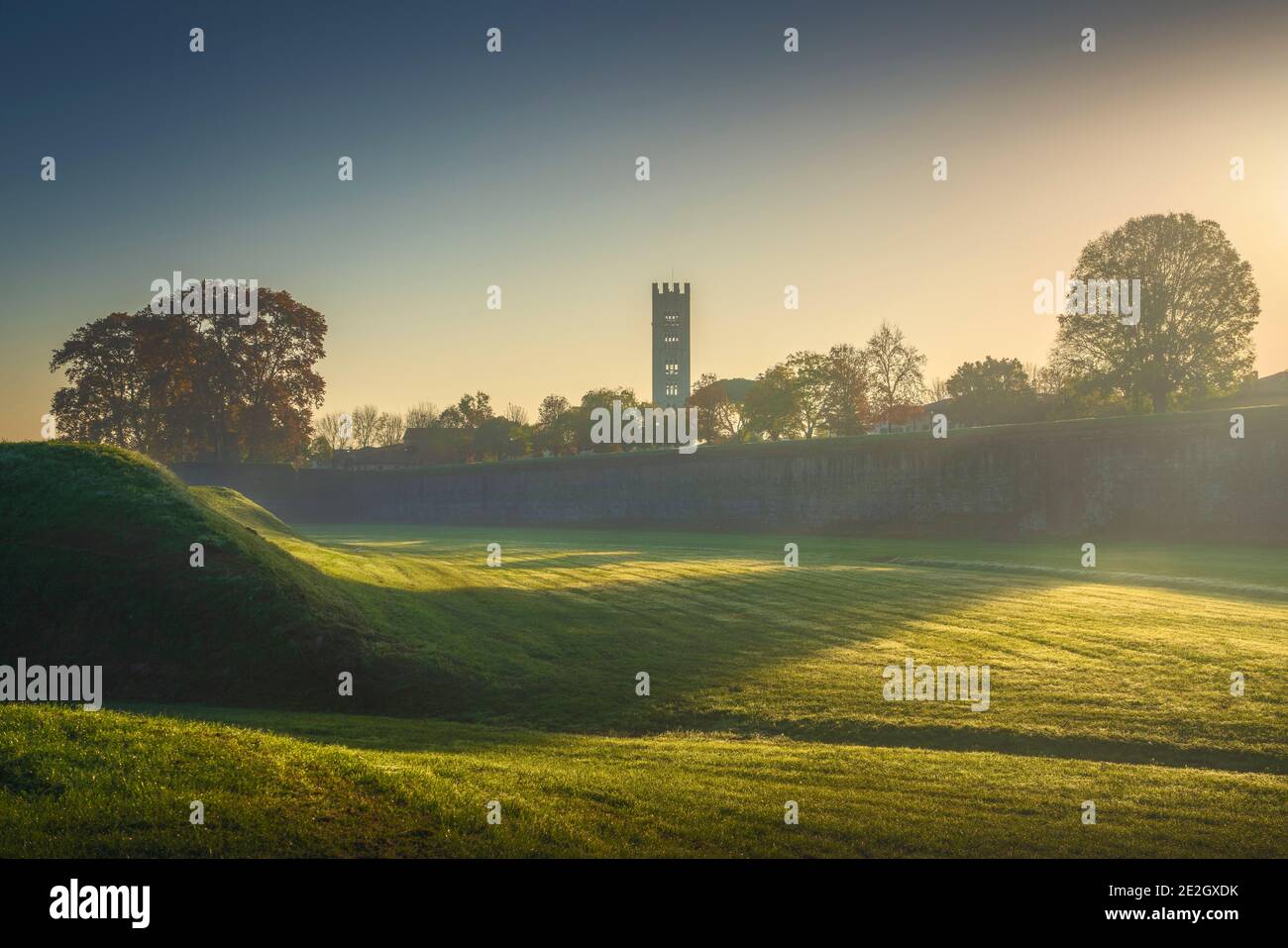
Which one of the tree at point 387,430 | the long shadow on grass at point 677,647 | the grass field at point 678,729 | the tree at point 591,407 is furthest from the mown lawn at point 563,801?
the tree at point 387,430

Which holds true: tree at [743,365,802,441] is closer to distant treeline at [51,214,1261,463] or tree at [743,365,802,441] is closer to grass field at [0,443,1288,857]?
distant treeline at [51,214,1261,463]

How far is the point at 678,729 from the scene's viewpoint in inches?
473

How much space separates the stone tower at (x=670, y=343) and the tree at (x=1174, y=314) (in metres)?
122

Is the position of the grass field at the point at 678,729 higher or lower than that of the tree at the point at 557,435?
lower

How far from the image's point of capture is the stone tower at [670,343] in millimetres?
180000

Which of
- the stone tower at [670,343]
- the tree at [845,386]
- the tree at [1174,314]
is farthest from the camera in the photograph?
the stone tower at [670,343]

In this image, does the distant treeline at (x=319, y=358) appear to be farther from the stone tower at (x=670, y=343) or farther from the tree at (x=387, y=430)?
the stone tower at (x=670, y=343)

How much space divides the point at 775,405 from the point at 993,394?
70.3 ft

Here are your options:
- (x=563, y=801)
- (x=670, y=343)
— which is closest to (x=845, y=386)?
(x=563, y=801)

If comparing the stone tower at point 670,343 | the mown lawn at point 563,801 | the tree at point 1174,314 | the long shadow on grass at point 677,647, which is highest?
the stone tower at point 670,343
